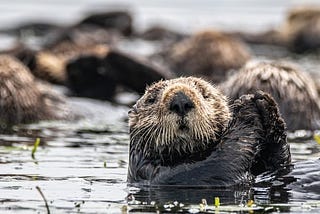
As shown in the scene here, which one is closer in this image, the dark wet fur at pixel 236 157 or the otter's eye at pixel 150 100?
the dark wet fur at pixel 236 157

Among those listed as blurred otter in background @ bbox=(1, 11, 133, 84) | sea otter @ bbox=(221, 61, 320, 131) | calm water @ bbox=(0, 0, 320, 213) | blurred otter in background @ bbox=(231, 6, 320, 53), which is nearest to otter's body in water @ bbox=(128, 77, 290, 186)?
calm water @ bbox=(0, 0, 320, 213)

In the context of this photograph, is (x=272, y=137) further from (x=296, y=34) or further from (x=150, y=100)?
(x=296, y=34)

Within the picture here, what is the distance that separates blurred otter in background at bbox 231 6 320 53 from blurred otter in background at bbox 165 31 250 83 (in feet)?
17.5

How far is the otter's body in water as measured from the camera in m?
6.94

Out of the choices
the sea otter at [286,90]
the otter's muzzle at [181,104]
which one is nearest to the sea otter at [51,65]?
the sea otter at [286,90]

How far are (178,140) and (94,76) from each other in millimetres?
6738

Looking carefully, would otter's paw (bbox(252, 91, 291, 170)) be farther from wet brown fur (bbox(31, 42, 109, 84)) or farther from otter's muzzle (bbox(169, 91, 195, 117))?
wet brown fur (bbox(31, 42, 109, 84))

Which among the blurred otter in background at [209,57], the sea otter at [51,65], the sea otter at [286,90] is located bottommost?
the sea otter at [286,90]

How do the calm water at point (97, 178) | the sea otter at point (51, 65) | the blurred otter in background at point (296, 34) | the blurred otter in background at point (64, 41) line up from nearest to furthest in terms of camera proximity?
the calm water at point (97, 178) → the sea otter at point (51, 65) → the blurred otter in background at point (64, 41) → the blurred otter in background at point (296, 34)

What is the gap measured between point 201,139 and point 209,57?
9.64 metres

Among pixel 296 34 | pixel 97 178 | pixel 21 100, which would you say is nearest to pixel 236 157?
pixel 97 178

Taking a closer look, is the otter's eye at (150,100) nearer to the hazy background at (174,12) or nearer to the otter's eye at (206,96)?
the otter's eye at (206,96)

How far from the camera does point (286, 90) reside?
10859mm

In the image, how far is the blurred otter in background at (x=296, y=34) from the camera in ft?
73.2
